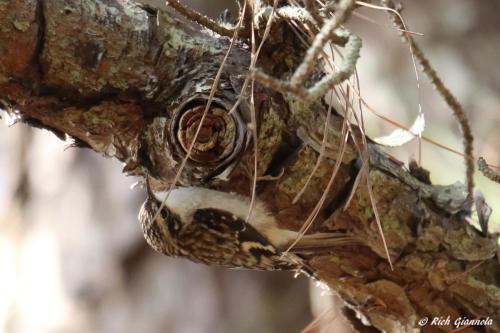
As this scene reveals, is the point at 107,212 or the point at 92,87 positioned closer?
the point at 92,87

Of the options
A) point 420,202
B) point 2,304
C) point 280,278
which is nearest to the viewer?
point 420,202

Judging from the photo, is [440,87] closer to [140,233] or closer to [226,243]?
[226,243]

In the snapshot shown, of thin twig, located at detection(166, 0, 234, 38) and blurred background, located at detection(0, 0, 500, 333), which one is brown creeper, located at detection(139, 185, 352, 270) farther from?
blurred background, located at detection(0, 0, 500, 333)

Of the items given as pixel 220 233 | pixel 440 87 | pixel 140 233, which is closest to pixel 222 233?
pixel 220 233

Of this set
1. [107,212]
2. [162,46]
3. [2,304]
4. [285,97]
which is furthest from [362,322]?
[2,304]

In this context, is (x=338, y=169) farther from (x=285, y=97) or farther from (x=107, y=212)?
(x=107, y=212)

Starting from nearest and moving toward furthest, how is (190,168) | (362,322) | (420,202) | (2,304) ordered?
1. (190,168)
2. (420,202)
3. (362,322)
4. (2,304)
